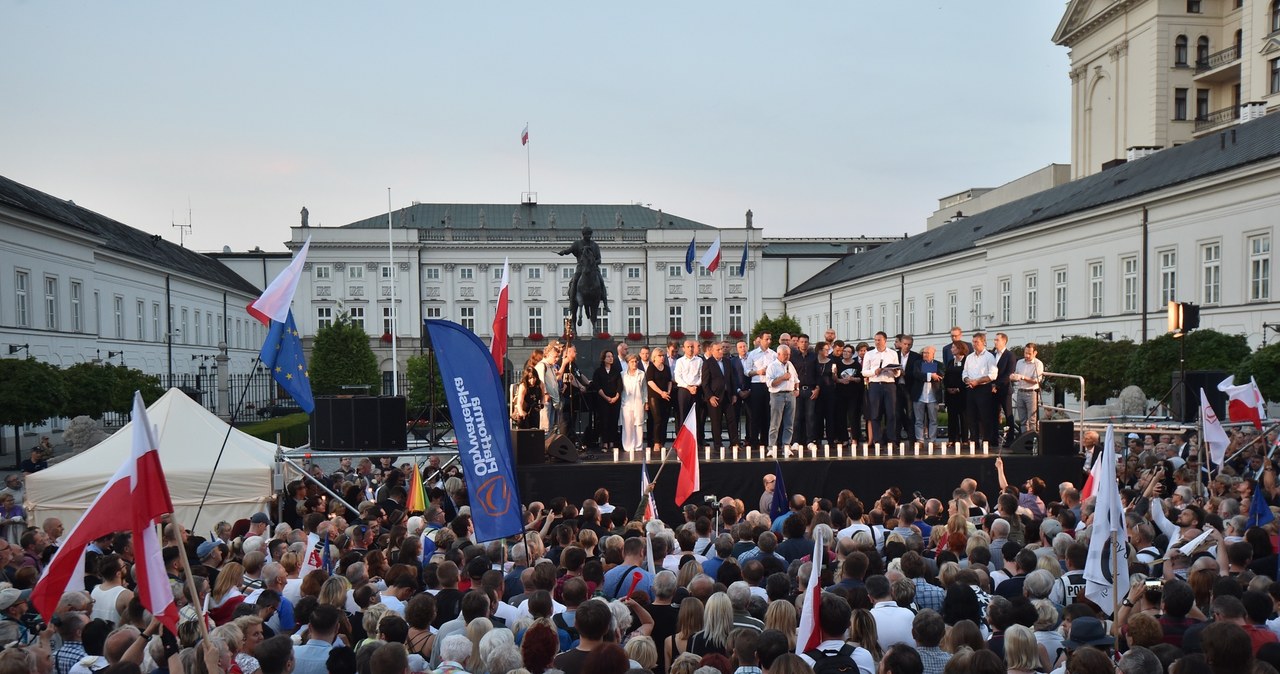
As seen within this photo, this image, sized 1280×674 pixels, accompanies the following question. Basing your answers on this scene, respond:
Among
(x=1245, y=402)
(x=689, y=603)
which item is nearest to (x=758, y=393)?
(x=1245, y=402)

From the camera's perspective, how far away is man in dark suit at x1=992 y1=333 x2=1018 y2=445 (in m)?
15.4

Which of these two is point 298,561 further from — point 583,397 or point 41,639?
point 583,397

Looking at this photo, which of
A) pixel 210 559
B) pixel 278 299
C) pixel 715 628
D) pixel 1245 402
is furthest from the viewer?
pixel 1245 402

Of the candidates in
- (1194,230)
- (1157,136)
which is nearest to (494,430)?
(1194,230)

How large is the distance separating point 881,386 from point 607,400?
14.4 ft

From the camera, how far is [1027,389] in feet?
51.8

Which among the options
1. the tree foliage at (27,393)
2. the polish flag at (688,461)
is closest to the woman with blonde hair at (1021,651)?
the polish flag at (688,461)

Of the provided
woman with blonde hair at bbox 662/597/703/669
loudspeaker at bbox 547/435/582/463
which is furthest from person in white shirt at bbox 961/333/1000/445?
woman with blonde hair at bbox 662/597/703/669

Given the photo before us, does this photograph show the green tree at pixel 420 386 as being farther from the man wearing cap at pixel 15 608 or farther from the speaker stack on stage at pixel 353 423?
the man wearing cap at pixel 15 608

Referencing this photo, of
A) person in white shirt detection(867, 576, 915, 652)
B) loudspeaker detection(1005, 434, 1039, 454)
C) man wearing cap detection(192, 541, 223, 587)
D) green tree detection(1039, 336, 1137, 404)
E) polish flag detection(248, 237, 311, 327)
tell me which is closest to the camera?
person in white shirt detection(867, 576, 915, 652)

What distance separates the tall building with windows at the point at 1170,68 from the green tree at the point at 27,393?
44375mm

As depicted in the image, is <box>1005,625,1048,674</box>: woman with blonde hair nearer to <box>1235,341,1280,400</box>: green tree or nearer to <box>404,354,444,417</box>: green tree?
<box>1235,341,1280,400</box>: green tree

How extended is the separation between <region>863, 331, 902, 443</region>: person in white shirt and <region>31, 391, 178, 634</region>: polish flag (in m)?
12.0

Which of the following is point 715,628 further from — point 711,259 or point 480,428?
point 711,259
